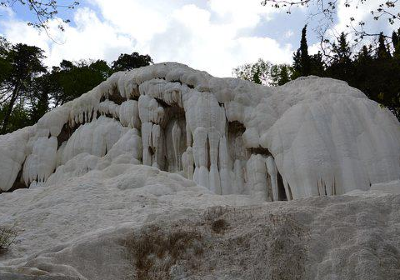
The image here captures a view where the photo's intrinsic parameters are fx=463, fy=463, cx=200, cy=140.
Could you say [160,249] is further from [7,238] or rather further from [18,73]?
[18,73]

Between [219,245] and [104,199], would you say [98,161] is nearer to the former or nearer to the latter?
[104,199]

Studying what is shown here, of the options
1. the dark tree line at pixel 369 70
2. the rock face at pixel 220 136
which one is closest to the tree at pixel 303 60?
the dark tree line at pixel 369 70

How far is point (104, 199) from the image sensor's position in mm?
10852

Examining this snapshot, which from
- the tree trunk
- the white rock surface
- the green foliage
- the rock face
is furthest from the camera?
the tree trunk

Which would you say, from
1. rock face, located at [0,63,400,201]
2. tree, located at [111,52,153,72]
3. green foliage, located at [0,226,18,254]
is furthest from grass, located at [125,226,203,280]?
tree, located at [111,52,153,72]

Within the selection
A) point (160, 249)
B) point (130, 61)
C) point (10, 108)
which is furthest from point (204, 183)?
point (130, 61)

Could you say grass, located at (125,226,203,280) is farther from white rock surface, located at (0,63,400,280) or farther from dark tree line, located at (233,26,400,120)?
dark tree line, located at (233,26,400,120)

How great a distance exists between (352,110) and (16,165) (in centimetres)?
1499

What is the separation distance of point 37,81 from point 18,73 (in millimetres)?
2736

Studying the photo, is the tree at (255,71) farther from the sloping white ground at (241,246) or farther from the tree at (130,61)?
the sloping white ground at (241,246)

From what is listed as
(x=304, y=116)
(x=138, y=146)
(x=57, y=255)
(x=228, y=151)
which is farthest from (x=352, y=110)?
(x=57, y=255)

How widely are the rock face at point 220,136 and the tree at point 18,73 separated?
11698mm

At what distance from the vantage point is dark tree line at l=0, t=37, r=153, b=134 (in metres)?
33.1

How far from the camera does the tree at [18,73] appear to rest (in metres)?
33.1
